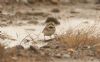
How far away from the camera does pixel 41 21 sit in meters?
13.3

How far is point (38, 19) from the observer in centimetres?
1371

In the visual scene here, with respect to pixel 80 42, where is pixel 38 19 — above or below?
below

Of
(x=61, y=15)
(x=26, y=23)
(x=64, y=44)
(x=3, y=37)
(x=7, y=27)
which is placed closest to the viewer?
(x=64, y=44)

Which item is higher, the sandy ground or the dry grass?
the dry grass

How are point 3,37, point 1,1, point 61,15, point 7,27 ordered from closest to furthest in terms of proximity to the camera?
point 3,37, point 7,27, point 61,15, point 1,1

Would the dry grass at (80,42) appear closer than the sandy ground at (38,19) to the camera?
Yes

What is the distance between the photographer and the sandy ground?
34.5 ft

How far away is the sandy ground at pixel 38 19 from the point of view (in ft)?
34.5

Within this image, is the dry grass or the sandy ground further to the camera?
the sandy ground

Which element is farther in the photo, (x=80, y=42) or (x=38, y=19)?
(x=38, y=19)

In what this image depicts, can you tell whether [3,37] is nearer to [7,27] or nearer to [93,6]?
[7,27]

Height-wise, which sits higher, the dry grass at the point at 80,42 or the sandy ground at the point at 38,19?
the dry grass at the point at 80,42

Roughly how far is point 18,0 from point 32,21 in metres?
2.69

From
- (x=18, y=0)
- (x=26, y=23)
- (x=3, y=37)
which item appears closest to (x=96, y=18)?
(x=26, y=23)
